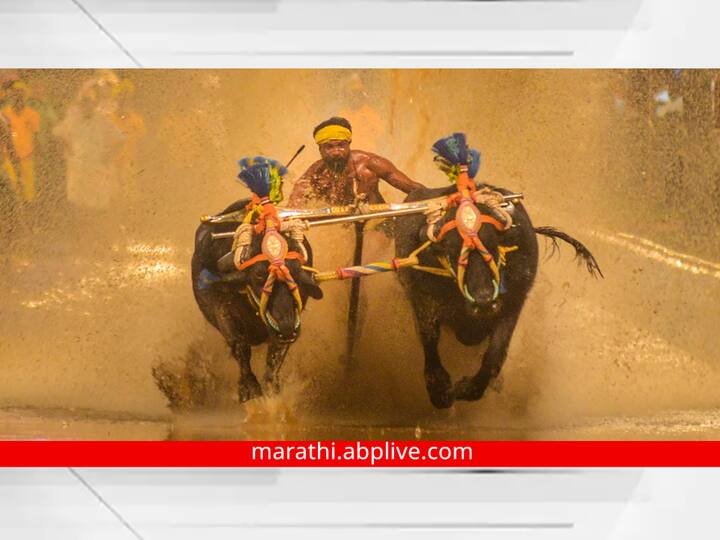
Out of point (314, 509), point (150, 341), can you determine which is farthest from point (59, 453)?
point (314, 509)

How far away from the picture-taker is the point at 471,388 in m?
2.98

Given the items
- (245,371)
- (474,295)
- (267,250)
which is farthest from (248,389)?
(474,295)

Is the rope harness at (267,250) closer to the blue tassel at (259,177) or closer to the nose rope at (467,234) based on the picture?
the blue tassel at (259,177)

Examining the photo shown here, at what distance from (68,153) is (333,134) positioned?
47.2 inches

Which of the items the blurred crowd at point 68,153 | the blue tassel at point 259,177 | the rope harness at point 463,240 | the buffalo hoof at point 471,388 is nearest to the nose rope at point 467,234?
the rope harness at point 463,240

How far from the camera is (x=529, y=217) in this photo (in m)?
2.99

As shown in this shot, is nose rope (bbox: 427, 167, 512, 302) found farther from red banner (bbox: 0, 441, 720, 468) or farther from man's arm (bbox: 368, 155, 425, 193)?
red banner (bbox: 0, 441, 720, 468)

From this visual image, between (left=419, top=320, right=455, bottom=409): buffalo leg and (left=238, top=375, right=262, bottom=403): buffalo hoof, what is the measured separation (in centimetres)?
76

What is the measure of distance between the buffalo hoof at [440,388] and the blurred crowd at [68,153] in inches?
61.5

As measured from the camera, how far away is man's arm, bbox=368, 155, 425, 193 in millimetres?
2979

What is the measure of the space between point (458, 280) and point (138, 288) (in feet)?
4.73

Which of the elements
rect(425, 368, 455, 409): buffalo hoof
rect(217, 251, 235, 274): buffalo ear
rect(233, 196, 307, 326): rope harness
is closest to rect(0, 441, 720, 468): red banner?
rect(425, 368, 455, 409): buffalo hoof

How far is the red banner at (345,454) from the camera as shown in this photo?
295cm

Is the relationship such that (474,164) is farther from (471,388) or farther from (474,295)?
(471,388)
